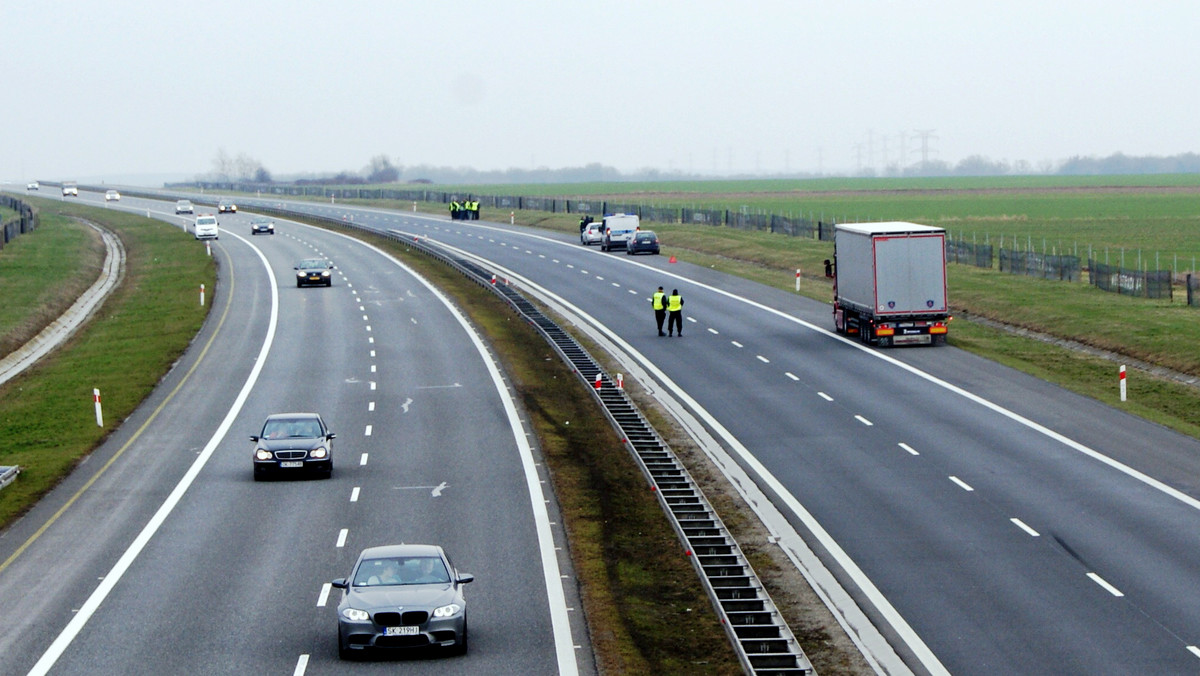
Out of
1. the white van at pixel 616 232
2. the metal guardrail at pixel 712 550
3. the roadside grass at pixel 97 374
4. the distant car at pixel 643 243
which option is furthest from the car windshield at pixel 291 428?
the white van at pixel 616 232

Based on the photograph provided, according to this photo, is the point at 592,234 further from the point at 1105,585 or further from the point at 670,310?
the point at 1105,585

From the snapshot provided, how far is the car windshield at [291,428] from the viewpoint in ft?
109

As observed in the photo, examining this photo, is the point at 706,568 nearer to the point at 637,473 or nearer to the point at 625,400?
the point at 637,473

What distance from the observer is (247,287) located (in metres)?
76.1

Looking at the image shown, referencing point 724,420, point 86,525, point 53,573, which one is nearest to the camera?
point 53,573

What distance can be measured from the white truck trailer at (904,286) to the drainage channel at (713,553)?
11.0 meters

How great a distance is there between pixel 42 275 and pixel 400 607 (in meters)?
74.7

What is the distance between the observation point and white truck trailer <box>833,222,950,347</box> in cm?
4900

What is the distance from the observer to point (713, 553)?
23594 millimetres

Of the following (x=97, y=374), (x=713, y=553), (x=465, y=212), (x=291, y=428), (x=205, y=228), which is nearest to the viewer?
(x=713, y=553)

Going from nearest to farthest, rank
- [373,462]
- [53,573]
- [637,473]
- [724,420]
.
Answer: [53,573] → [637,473] → [373,462] → [724,420]

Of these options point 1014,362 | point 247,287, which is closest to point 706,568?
point 1014,362

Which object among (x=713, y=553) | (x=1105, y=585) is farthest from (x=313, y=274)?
(x=1105, y=585)

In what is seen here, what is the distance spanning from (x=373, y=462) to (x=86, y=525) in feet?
24.7
